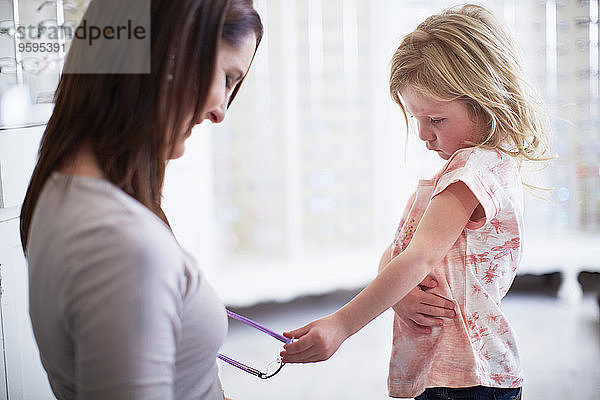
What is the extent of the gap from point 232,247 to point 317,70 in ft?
2.83

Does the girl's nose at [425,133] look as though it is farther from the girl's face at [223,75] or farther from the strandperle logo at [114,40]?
the strandperle logo at [114,40]

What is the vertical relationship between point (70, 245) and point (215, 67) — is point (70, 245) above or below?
below

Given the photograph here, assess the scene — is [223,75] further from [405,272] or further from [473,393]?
[473,393]

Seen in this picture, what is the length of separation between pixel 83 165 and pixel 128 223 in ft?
0.36

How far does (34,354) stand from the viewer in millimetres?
1191

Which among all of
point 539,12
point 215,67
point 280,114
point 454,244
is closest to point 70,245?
point 215,67

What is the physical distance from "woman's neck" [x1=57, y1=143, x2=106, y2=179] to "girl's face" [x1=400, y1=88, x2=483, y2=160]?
0.58m

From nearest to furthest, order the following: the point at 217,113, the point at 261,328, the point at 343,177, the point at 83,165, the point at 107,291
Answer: the point at 107,291
the point at 83,165
the point at 217,113
the point at 261,328
the point at 343,177

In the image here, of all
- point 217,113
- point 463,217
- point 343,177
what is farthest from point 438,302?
point 343,177

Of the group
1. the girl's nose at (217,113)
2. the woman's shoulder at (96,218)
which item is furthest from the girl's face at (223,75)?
the woman's shoulder at (96,218)

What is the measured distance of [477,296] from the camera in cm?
104

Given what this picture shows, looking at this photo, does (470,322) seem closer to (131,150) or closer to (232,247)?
(131,150)

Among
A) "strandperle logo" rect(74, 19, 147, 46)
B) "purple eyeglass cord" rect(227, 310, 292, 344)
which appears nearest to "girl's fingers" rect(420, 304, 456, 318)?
"purple eyeglass cord" rect(227, 310, 292, 344)

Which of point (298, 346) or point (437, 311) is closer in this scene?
point (298, 346)
